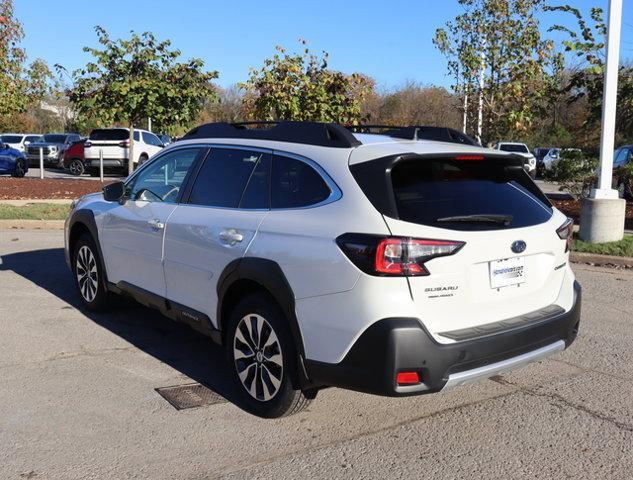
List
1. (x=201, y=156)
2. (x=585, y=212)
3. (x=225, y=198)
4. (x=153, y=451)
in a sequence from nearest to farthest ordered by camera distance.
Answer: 1. (x=153, y=451)
2. (x=225, y=198)
3. (x=201, y=156)
4. (x=585, y=212)

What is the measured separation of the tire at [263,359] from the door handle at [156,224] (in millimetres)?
1058

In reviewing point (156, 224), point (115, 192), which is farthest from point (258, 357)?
point (115, 192)

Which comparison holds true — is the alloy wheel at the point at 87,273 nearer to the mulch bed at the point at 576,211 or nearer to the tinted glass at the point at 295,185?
the tinted glass at the point at 295,185

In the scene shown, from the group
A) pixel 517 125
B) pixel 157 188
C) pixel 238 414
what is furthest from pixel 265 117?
pixel 238 414

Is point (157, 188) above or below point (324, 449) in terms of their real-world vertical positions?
above

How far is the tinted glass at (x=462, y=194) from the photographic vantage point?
3586 millimetres

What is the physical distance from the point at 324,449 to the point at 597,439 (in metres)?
1.58

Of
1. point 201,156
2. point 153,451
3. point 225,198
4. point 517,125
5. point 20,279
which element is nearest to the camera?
point 153,451

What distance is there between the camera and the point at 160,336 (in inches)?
227

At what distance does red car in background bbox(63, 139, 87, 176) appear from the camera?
27.7 metres

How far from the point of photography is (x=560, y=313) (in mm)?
4051

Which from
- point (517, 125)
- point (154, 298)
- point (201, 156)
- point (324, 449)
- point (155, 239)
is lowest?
point (324, 449)

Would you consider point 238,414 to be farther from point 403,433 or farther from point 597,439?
point 597,439

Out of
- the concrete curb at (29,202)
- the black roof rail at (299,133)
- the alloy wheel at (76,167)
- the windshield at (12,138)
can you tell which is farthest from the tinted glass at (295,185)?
the windshield at (12,138)
